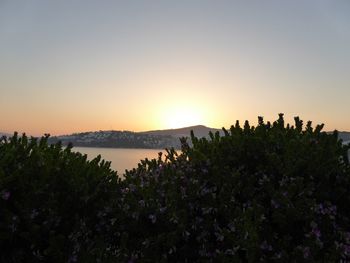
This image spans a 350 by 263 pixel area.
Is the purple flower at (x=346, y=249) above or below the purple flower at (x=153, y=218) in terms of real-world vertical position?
below

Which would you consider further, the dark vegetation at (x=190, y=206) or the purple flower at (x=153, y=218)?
the purple flower at (x=153, y=218)

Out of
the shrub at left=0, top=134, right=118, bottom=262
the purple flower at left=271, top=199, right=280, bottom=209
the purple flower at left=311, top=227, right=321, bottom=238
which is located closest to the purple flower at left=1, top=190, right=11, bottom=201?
the shrub at left=0, top=134, right=118, bottom=262

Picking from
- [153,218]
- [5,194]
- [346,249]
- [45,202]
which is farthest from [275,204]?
[5,194]

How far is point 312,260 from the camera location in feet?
15.2

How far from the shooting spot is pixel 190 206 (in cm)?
530

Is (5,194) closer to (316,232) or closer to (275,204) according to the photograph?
(275,204)

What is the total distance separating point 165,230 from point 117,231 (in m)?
0.60

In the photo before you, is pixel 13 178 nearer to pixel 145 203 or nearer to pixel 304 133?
pixel 145 203

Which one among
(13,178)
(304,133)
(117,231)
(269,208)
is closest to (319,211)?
(269,208)

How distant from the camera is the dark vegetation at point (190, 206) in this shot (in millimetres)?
4836

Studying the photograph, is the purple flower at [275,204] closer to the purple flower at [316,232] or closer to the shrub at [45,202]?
the purple flower at [316,232]

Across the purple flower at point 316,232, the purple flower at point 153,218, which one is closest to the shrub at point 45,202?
the purple flower at point 153,218

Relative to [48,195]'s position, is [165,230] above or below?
below

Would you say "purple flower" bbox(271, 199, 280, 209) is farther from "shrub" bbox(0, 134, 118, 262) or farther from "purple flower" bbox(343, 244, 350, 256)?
"shrub" bbox(0, 134, 118, 262)
